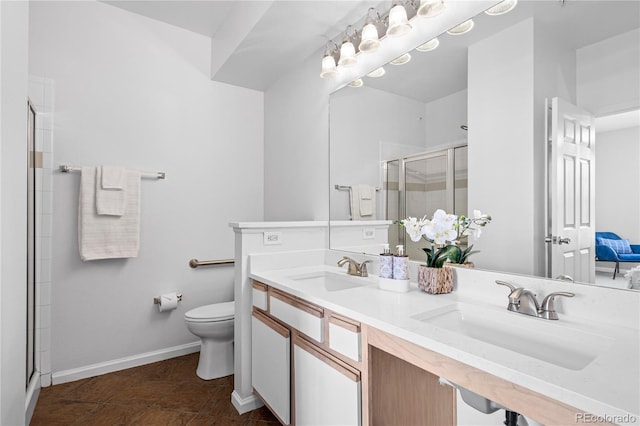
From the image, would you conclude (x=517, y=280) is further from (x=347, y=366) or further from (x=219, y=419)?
(x=219, y=419)

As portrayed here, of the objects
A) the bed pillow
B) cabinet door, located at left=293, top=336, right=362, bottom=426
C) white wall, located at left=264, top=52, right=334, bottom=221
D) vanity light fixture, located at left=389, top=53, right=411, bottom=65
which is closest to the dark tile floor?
cabinet door, located at left=293, top=336, right=362, bottom=426

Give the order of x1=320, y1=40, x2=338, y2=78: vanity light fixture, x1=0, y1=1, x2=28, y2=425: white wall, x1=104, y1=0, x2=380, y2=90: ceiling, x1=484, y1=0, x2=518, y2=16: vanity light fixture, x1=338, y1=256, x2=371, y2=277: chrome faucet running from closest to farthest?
x1=0, y1=1, x2=28, y2=425: white wall
x1=484, y1=0, x2=518, y2=16: vanity light fixture
x1=338, y1=256, x2=371, y2=277: chrome faucet
x1=104, y1=0, x2=380, y2=90: ceiling
x1=320, y1=40, x2=338, y2=78: vanity light fixture

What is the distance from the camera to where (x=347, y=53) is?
6.34ft

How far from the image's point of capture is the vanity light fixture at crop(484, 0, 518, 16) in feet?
4.11

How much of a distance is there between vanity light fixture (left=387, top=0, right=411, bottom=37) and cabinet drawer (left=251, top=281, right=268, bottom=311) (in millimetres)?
1465

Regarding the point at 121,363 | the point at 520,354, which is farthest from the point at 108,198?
the point at 520,354

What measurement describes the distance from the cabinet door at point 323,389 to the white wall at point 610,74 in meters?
1.20

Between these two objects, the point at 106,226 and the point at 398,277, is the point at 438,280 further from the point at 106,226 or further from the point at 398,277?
the point at 106,226

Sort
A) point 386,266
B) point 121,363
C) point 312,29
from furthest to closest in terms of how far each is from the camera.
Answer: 1. point 121,363
2. point 312,29
3. point 386,266

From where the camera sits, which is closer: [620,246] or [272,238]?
[620,246]

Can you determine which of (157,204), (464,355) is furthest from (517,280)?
(157,204)

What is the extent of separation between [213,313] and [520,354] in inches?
77.7

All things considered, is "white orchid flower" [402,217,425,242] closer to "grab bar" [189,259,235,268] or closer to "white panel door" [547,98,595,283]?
"white panel door" [547,98,595,283]

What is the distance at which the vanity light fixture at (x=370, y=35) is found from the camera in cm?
175
